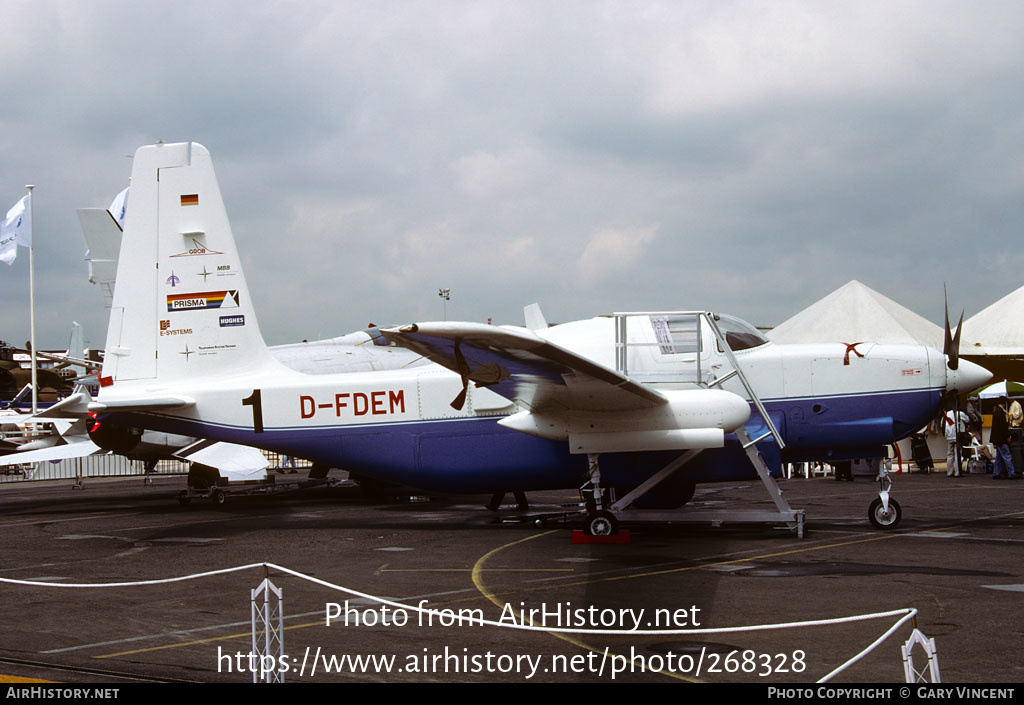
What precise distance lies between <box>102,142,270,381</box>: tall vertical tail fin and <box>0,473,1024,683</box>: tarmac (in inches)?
118

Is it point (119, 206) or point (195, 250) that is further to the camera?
point (119, 206)

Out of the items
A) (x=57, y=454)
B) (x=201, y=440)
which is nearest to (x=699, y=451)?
(x=201, y=440)

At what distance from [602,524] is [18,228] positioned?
35.0 m

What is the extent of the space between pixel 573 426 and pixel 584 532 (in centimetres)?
156

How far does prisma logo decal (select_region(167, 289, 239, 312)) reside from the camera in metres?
15.4

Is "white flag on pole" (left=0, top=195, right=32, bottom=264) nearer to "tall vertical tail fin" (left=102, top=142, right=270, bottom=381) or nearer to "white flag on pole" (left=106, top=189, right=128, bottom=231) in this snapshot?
"white flag on pole" (left=106, top=189, right=128, bottom=231)

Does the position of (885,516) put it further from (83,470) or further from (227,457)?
(83,470)

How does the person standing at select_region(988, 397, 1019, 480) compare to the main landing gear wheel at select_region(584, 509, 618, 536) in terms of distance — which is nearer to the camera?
the main landing gear wheel at select_region(584, 509, 618, 536)

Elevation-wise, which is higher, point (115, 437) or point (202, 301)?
point (202, 301)

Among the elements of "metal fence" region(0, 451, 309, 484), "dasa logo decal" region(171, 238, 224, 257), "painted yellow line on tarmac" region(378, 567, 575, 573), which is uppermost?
"dasa logo decal" region(171, 238, 224, 257)

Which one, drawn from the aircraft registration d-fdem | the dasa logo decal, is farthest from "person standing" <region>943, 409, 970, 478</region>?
the dasa logo decal

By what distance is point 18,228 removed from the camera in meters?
38.5

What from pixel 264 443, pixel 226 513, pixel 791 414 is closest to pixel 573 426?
pixel 791 414
